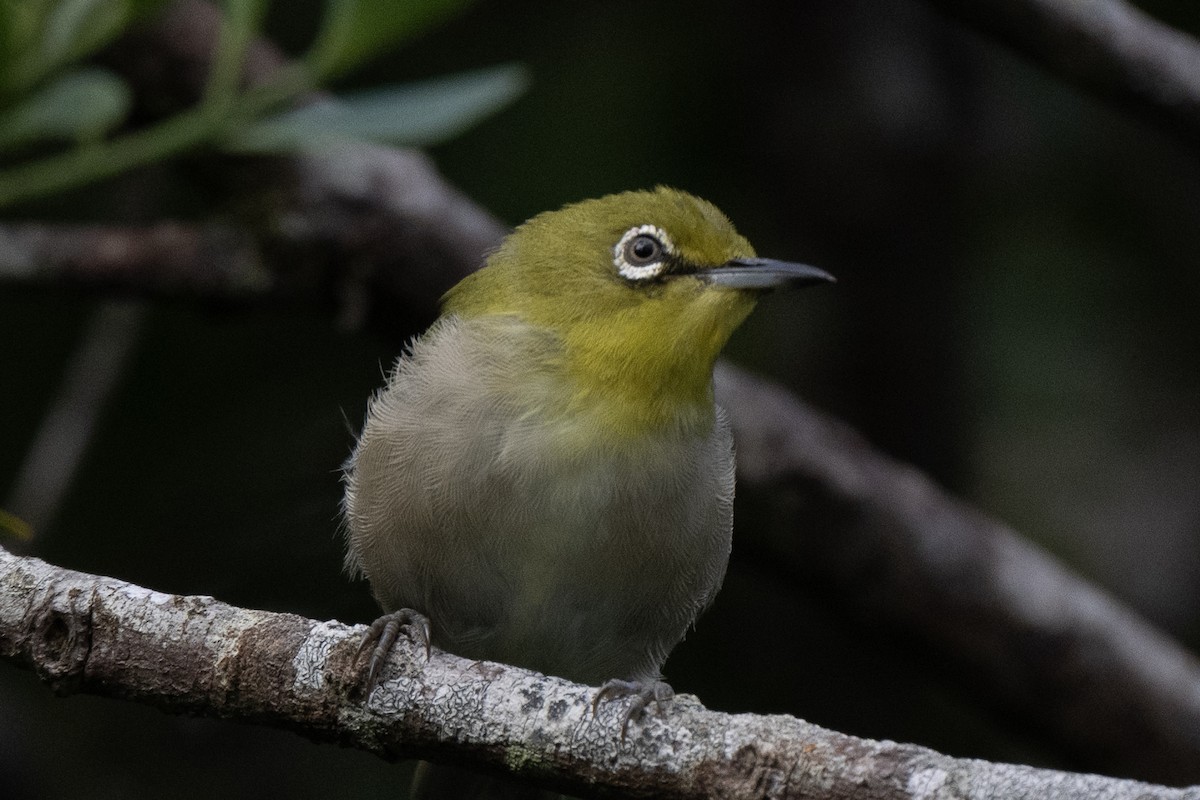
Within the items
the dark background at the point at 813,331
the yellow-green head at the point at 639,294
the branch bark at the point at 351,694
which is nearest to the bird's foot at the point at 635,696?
the branch bark at the point at 351,694

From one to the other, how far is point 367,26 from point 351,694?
6.74 feet

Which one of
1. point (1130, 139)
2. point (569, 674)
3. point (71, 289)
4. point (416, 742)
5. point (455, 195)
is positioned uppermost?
point (1130, 139)

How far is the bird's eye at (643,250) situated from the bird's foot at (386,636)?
4.22 feet

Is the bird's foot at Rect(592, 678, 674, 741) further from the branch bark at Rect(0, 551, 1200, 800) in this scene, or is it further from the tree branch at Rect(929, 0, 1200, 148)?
the tree branch at Rect(929, 0, 1200, 148)

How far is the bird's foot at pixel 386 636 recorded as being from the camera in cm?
313

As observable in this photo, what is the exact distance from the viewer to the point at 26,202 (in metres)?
7.01

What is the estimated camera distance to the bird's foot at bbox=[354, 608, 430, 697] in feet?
10.3

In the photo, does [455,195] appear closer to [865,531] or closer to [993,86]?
[865,531]

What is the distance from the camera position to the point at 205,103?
450cm

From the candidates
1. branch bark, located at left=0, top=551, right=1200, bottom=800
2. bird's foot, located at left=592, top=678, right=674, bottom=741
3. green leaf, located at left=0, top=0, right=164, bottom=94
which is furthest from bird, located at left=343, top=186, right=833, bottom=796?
green leaf, located at left=0, top=0, right=164, bottom=94

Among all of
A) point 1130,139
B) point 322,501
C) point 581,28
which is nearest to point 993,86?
point 1130,139

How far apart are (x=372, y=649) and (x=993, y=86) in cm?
542

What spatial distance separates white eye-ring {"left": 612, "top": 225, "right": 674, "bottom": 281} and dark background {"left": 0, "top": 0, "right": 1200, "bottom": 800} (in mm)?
2153

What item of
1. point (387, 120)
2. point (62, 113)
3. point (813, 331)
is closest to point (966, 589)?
point (813, 331)
